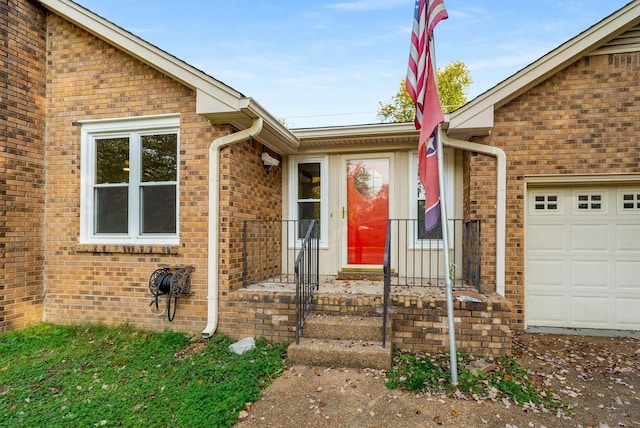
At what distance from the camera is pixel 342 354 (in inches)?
128

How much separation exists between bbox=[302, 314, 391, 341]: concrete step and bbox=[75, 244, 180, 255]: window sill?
2060 millimetres

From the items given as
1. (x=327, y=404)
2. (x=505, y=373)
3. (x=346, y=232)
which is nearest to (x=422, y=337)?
(x=505, y=373)

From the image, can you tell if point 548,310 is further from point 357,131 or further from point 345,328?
point 357,131

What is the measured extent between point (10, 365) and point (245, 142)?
143 inches

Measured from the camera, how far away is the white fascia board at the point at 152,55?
390cm

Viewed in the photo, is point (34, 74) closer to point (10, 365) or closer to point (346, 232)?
point (10, 365)

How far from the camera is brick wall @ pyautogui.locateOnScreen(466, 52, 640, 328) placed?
421 cm

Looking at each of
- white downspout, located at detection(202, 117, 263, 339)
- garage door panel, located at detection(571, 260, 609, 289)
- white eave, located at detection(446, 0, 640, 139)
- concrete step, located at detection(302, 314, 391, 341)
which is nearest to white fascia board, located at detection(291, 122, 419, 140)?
white eave, located at detection(446, 0, 640, 139)

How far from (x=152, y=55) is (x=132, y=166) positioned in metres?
1.49

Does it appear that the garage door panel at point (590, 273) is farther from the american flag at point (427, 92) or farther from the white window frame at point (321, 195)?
the white window frame at point (321, 195)

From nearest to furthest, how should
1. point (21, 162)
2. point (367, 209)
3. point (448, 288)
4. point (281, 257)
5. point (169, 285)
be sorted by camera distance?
point (448, 288)
point (169, 285)
point (21, 162)
point (367, 209)
point (281, 257)

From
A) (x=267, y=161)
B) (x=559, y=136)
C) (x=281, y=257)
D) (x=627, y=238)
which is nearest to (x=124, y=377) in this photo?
(x=281, y=257)

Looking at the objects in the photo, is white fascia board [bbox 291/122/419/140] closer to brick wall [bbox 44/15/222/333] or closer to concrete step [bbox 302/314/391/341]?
brick wall [bbox 44/15/222/333]

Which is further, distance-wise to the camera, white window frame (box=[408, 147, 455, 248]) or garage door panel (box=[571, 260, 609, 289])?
white window frame (box=[408, 147, 455, 248])
